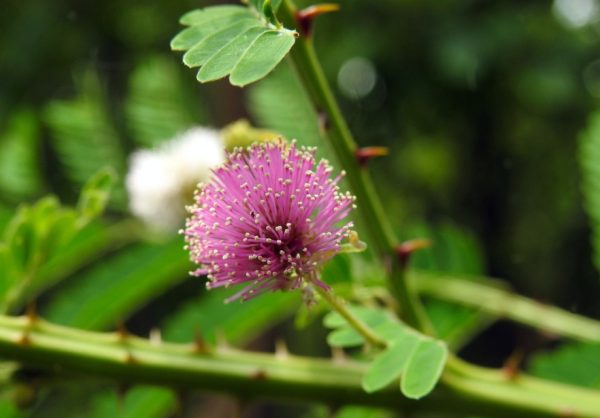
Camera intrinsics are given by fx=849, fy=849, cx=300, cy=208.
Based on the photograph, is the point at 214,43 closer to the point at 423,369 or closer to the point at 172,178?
the point at 423,369

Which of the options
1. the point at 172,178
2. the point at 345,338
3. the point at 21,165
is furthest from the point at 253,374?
the point at 21,165

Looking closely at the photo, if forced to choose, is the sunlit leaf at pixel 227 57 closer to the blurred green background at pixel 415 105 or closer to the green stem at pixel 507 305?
the green stem at pixel 507 305

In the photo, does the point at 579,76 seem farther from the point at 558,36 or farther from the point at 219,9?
the point at 219,9

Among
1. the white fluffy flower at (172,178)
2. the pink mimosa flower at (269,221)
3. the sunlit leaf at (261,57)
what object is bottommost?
the white fluffy flower at (172,178)

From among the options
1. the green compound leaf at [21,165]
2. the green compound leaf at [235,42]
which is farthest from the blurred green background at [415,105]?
the green compound leaf at [235,42]

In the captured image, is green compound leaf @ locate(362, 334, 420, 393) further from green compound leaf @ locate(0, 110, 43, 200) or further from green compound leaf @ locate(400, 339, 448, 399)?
green compound leaf @ locate(0, 110, 43, 200)

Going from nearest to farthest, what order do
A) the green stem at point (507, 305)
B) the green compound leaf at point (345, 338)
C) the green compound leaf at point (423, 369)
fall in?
the green compound leaf at point (423, 369) → the green compound leaf at point (345, 338) → the green stem at point (507, 305)
